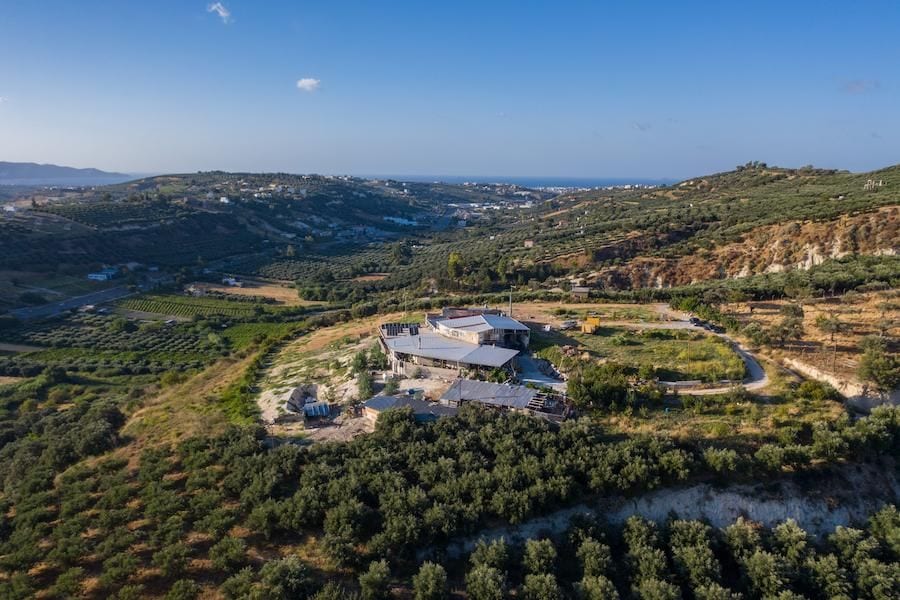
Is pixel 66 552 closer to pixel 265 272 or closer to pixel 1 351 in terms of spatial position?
pixel 1 351

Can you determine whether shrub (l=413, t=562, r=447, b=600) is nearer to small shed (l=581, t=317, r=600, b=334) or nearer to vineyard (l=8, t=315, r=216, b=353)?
small shed (l=581, t=317, r=600, b=334)

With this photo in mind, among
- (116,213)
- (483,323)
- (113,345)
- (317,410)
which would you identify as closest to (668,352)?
(483,323)

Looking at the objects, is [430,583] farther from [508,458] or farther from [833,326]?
[833,326]

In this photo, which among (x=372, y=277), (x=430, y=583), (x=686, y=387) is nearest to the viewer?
(x=430, y=583)

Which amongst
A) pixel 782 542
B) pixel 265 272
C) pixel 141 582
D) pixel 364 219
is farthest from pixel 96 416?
pixel 364 219

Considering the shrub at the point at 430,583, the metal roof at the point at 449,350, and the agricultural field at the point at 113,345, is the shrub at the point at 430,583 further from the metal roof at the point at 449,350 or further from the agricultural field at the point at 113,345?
the agricultural field at the point at 113,345

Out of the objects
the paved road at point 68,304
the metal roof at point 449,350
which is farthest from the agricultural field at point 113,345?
the metal roof at point 449,350
